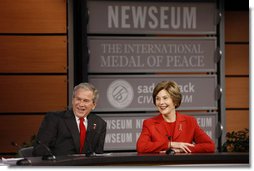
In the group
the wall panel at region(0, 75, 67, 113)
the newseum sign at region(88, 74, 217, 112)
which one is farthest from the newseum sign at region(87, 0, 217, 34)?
the wall panel at region(0, 75, 67, 113)

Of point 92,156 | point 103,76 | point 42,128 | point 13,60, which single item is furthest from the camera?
point 13,60

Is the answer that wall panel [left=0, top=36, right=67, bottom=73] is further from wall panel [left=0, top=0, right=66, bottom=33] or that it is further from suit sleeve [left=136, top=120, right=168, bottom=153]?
suit sleeve [left=136, top=120, right=168, bottom=153]

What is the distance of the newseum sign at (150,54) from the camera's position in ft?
18.0

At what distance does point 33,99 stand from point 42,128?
120 inches

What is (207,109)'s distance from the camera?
572 cm

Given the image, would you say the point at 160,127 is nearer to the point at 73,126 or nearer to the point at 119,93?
the point at 73,126

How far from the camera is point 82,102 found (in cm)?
322

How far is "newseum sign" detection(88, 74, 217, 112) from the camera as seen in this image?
18.1 feet

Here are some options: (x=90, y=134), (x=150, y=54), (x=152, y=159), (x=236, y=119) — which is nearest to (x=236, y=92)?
(x=236, y=119)

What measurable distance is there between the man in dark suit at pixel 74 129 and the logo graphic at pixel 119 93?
2.23m

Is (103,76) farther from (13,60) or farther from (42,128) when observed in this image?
(42,128)

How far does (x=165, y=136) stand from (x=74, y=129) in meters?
0.50

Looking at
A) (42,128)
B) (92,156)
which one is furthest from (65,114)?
(92,156)

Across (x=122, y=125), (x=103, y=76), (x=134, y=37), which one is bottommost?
(x=122, y=125)
